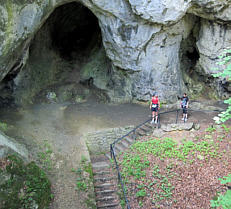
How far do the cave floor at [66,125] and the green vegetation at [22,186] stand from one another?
499 millimetres

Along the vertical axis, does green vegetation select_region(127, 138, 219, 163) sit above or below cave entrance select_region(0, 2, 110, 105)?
below

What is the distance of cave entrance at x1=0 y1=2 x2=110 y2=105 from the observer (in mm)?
17094

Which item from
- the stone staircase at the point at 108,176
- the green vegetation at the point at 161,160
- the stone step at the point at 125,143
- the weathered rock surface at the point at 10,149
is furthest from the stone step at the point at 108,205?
the weathered rock surface at the point at 10,149

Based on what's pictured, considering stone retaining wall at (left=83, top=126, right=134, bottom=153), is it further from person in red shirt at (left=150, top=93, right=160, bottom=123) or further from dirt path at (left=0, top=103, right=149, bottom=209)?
person in red shirt at (left=150, top=93, right=160, bottom=123)

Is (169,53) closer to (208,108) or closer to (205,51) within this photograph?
(205,51)

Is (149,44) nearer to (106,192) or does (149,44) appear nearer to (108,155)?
(108,155)

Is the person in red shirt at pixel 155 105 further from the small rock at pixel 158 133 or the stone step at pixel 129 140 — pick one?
the stone step at pixel 129 140

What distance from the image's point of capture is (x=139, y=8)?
537 inches

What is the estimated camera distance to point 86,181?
9734 mm

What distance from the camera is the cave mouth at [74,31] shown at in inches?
769

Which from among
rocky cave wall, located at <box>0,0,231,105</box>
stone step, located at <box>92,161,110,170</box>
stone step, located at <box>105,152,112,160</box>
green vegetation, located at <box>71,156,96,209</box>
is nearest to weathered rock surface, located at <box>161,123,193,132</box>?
stone step, located at <box>105,152,112,160</box>

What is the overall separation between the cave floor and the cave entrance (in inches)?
55.9

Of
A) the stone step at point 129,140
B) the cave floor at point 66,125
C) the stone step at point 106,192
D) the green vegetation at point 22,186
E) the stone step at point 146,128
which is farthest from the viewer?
the stone step at point 146,128

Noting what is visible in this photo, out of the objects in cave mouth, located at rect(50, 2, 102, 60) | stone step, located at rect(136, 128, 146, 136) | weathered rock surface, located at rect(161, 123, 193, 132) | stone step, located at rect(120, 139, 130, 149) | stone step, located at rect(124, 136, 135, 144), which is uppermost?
cave mouth, located at rect(50, 2, 102, 60)
